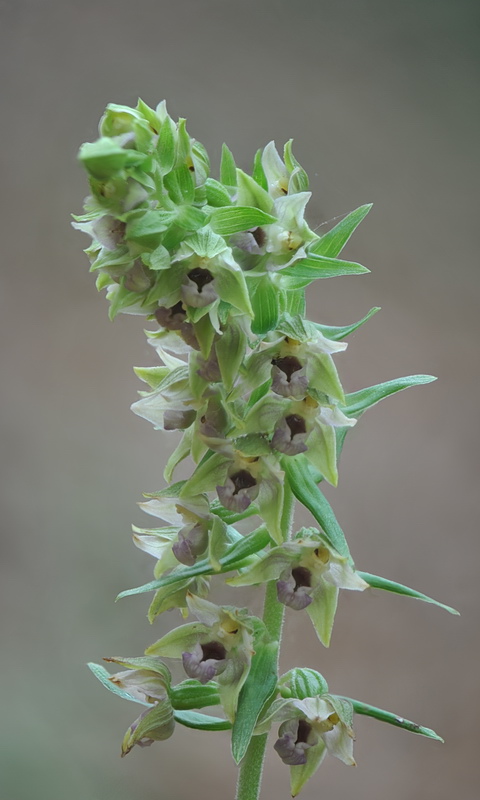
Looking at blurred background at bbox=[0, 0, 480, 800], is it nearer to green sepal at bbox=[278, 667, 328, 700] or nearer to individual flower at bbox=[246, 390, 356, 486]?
green sepal at bbox=[278, 667, 328, 700]

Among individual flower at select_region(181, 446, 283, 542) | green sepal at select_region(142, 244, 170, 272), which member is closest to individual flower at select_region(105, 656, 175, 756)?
individual flower at select_region(181, 446, 283, 542)

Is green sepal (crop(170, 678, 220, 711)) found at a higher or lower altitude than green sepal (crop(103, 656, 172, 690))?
lower

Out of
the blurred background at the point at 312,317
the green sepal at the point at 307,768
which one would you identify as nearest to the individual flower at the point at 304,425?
the green sepal at the point at 307,768

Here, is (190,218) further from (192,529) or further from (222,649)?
(222,649)

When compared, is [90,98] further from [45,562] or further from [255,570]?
[255,570]

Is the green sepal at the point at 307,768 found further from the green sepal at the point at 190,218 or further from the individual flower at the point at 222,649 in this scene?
the green sepal at the point at 190,218

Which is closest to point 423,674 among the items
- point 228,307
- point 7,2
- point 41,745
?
point 41,745
